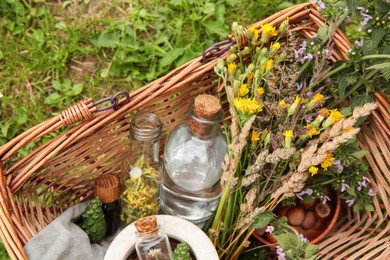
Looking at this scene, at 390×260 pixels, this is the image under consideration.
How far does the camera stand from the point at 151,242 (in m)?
1.04

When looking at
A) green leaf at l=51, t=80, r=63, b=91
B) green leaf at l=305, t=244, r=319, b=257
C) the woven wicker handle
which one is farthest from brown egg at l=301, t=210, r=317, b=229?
green leaf at l=51, t=80, r=63, b=91

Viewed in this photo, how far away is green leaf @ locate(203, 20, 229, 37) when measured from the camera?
68.5 inches

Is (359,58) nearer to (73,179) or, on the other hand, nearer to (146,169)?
(146,169)

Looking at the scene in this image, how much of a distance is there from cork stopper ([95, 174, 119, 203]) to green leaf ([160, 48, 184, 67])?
0.61m

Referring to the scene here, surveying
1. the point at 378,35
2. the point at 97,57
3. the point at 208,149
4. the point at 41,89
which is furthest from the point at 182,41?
the point at 378,35

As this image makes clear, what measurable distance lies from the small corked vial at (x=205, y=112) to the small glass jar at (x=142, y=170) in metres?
0.08

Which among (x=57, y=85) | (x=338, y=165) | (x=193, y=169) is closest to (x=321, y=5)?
(x=338, y=165)

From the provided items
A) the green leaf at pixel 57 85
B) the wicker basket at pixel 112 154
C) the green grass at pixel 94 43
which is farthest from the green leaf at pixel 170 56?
the wicker basket at pixel 112 154

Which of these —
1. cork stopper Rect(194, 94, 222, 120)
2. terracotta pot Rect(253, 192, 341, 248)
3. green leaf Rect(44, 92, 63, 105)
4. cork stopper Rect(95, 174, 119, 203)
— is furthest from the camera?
green leaf Rect(44, 92, 63, 105)

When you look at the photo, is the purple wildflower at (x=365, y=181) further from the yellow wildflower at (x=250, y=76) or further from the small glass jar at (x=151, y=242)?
the small glass jar at (x=151, y=242)

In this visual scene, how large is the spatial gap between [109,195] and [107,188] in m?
0.02

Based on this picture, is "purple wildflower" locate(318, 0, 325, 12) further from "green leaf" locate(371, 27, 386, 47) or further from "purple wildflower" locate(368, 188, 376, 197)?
"purple wildflower" locate(368, 188, 376, 197)

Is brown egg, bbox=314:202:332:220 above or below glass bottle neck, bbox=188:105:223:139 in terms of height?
below

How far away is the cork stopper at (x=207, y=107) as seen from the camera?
106 cm
